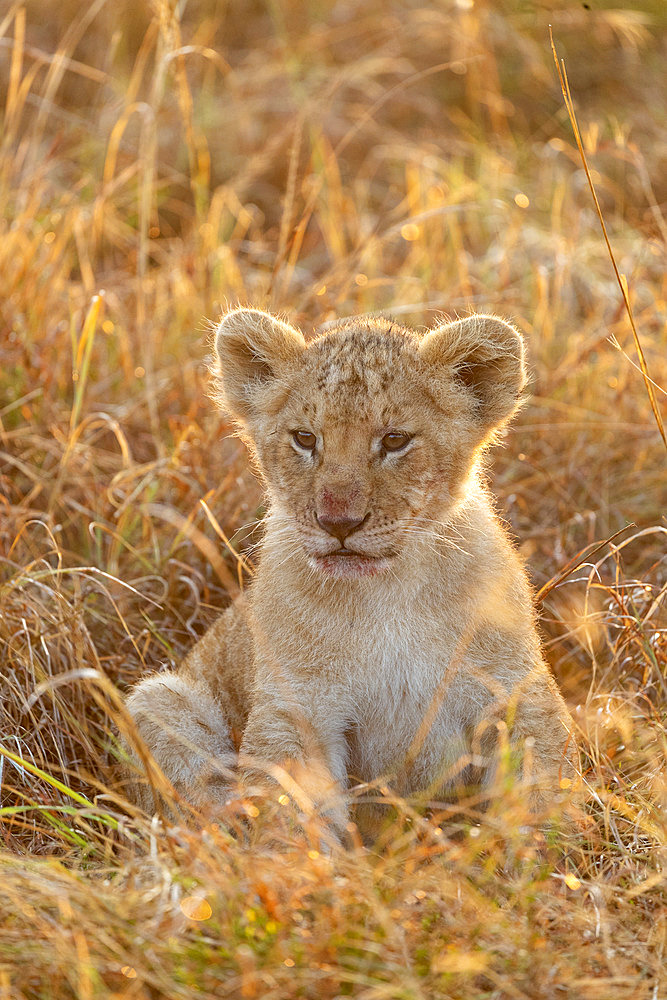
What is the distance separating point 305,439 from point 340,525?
0.47 meters

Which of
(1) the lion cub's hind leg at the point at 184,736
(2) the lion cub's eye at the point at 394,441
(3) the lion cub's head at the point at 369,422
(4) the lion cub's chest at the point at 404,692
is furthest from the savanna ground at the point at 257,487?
(2) the lion cub's eye at the point at 394,441

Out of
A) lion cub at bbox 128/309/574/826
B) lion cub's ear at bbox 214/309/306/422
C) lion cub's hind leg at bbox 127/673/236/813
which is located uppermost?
lion cub's ear at bbox 214/309/306/422

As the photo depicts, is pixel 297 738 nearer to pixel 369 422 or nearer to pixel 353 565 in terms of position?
pixel 353 565

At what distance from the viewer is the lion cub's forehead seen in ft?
13.2

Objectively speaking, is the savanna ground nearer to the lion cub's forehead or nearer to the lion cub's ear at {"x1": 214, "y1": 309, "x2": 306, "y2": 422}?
the lion cub's ear at {"x1": 214, "y1": 309, "x2": 306, "y2": 422}

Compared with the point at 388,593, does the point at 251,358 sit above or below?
above

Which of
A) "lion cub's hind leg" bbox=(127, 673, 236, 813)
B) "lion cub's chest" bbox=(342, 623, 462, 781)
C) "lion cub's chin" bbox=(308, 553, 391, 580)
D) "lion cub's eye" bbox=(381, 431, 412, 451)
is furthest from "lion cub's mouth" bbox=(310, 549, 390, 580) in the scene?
"lion cub's hind leg" bbox=(127, 673, 236, 813)

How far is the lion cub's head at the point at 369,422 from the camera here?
3832 millimetres

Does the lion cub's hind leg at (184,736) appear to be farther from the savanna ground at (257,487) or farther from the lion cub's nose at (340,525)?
the lion cub's nose at (340,525)

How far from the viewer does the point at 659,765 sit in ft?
13.3

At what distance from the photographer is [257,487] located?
5.63m

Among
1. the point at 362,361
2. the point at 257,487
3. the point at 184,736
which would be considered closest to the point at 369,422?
the point at 362,361

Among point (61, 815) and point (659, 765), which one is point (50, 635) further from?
point (659, 765)

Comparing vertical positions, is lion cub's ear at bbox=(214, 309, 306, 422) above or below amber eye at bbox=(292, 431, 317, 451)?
above
